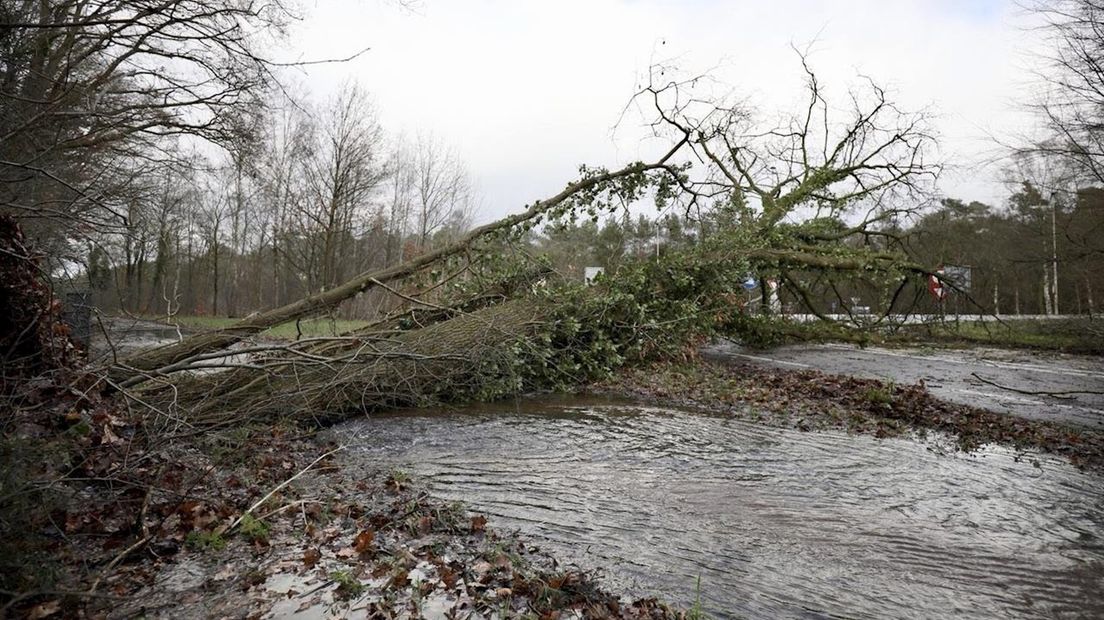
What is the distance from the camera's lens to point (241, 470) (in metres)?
4.96

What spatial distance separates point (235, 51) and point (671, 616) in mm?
6612

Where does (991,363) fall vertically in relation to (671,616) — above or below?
above

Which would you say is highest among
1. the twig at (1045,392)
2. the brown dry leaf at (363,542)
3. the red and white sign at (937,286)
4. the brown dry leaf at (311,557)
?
the red and white sign at (937,286)

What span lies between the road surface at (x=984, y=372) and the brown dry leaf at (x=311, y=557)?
7501mm

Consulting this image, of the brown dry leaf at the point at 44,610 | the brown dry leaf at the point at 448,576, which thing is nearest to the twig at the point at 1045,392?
the brown dry leaf at the point at 448,576

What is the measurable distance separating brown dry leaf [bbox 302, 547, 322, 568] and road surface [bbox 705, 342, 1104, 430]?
750 centimetres

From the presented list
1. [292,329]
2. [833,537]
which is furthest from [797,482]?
[292,329]

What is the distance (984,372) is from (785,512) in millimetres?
8175

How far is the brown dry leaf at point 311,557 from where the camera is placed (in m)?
3.29

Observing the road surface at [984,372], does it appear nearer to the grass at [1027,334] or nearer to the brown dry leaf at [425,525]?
the grass at [1027,334]

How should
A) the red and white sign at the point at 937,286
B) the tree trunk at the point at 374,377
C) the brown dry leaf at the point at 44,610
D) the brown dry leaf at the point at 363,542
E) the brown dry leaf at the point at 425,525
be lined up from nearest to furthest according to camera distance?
1. the brown dry leaf at the point at 44,610
2. the brown dry leaf at the point at 363,542
3. the brown dry leaf at the point at 425,525
4. the tree trunk at the point at 374,377
5. the red and white sign at the point at 937,286

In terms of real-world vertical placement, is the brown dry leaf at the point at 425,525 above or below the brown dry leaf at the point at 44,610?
below

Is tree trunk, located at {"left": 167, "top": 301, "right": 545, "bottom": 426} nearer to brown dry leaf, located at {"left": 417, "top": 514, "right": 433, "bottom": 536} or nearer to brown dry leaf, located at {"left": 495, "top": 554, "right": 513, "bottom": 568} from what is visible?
brown dry leaf, located at {"left": 417, "top": 514, "right": 433, "bottom": 536}

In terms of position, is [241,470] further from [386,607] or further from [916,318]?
Result: [916,318]
